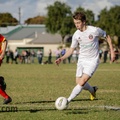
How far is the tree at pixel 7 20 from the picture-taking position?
14588 cm

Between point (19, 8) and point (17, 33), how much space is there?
18786 millimetres

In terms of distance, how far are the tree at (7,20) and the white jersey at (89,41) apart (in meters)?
136

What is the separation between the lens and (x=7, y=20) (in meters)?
150

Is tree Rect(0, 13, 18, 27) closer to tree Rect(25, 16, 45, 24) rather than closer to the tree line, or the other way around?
tree Rect(25, 16, 45, 24)

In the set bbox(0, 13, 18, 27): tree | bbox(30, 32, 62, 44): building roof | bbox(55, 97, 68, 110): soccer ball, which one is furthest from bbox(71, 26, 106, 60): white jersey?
bbox(0, 13, 18, 27): tree

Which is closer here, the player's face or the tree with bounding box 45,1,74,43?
the player's face

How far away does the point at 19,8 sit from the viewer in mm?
147250

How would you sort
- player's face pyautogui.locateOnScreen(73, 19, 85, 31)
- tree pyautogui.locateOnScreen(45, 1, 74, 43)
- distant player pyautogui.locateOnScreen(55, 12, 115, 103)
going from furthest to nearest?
tree pyautogui.locateOnScreen(45, 1, 74, 43) < distant player pyautogui.locateOnScreen(55, 12, 115, 103) < player's face pyautogui.locateOnScreen(73, 19, 85, 31)

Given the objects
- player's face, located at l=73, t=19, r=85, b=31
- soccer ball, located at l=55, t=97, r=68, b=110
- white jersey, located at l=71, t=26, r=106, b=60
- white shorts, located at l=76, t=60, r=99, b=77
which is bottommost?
soccer ball, located at l=55, t=97, r=68, b=110

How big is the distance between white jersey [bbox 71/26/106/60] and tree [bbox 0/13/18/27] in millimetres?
135604

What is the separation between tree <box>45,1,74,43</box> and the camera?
104800mm

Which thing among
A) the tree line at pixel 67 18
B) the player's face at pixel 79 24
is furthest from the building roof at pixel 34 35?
the player's face at pixel 79 24

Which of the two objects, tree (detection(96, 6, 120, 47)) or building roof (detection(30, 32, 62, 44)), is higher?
tree (detection(96, 6, 120, 47))

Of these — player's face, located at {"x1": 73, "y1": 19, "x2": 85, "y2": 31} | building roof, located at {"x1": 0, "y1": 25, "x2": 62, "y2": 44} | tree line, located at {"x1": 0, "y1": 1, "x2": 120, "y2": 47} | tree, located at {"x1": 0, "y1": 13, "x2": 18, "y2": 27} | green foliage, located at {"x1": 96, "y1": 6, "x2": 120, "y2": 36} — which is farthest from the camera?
tree, located at {"x1": 0, "y1": 13, "x2": 18, "y2": 27}
